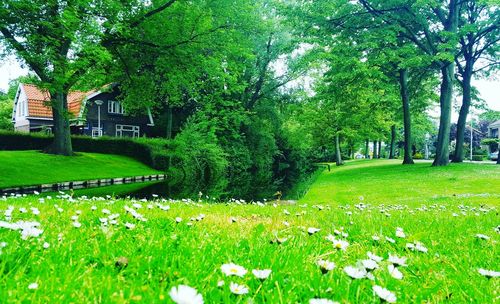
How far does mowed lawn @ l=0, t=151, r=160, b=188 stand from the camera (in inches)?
737

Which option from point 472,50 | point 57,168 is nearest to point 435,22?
point 472,50

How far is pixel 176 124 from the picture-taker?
155 feet

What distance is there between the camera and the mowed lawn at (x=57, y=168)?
1872cm

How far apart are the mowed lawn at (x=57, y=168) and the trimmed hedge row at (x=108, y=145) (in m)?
1.55

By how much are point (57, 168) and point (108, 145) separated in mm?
12306

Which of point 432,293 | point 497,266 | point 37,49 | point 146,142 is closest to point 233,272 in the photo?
point 432,293

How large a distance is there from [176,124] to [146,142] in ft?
49.4

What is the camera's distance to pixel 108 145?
3444cm

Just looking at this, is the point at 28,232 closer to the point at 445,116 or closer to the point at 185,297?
the point at 185,297

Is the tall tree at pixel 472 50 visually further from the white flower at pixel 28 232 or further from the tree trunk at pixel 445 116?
the white flower at pixel 28 232

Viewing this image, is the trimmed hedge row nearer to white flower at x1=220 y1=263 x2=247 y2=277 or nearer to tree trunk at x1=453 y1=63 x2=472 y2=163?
tree trunk at x1=453 y1=63 x2=472 y2=163

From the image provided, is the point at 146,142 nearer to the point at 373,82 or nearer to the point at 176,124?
the point at 176,124

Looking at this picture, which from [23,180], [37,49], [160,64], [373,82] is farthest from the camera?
[373,82]

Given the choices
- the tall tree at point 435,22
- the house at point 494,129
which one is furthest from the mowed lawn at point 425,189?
the house at point 494,129
